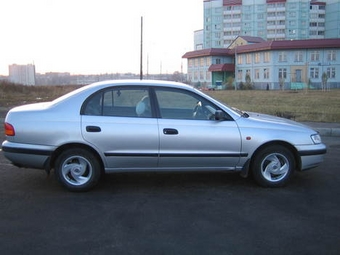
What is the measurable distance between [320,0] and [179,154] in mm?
119249

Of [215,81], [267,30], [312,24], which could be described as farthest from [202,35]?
[215,81]

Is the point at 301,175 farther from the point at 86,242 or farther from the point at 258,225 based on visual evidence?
the point at 86,242

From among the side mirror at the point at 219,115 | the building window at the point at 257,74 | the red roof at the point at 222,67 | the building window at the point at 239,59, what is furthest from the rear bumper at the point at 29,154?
the building window at the point at 239,59

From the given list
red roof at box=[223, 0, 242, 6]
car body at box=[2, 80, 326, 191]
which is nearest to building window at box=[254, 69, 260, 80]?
red roof at box=[223, 0, 242, 6]

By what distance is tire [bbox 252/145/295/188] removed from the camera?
566 centimetres

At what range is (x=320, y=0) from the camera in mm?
110875

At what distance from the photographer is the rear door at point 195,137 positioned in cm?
542

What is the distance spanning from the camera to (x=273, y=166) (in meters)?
5.72

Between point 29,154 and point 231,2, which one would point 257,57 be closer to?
point 231,2

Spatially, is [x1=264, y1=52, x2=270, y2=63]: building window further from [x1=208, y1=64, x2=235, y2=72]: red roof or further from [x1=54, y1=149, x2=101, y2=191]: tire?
[x1=54, y1=149, x2=101, y2=191]: tire

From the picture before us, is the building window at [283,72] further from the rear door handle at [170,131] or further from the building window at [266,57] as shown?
the rear door handle at [170,131]

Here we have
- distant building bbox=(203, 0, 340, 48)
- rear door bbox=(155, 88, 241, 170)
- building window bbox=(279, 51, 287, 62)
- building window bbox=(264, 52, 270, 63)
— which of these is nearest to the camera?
rear door bbox=(155, 88, 241, 170)

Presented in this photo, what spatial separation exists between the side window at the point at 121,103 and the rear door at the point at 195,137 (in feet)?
0.71

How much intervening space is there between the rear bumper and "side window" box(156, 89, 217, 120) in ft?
5.44
